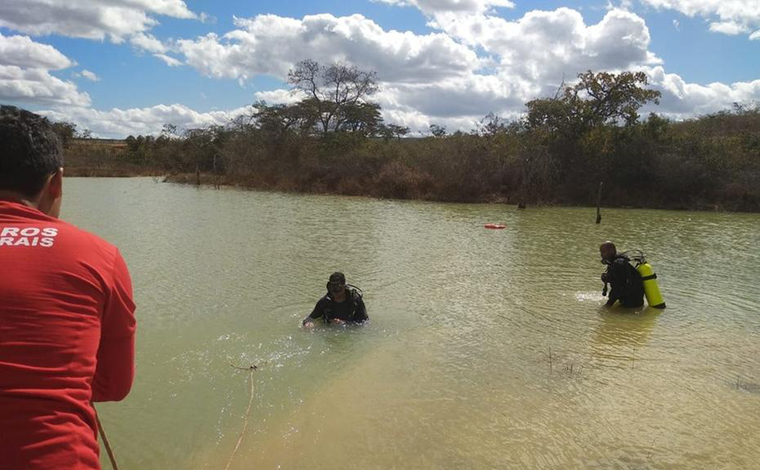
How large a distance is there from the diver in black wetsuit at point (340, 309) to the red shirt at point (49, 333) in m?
5.84

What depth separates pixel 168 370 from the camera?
20.2 feet

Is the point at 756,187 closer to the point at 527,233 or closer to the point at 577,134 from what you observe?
the point at 577,134

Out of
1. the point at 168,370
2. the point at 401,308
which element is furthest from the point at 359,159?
the point at 168,370

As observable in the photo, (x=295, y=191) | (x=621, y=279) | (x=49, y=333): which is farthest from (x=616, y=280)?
(x=295, y=191)

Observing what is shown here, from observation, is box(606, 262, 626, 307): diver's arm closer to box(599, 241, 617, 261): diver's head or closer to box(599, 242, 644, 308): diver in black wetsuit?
box(599, 242, 644, 308): diver in black wetsuit

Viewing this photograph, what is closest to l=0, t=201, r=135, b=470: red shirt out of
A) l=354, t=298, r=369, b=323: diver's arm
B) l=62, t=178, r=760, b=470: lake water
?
l=62, t=178, r=760, b=470: lake water

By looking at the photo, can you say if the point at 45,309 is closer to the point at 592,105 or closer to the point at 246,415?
the point at 246,415

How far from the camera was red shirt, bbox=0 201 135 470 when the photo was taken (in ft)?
4.80

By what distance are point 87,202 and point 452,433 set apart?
89.2ft

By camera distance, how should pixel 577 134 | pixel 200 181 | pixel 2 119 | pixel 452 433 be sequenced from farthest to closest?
1. pixel 200 181
2. pixel 577 134
3. pixel 452 433
4. pixel 2 119

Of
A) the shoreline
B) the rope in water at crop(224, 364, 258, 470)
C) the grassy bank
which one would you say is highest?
the grassy bank

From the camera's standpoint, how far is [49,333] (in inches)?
61.2

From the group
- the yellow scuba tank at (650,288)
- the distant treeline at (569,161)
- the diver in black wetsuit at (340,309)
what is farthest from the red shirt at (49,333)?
the distant treeline at (569,161)

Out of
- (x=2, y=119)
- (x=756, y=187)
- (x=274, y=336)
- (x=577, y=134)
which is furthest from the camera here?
(x=577, y=134)
